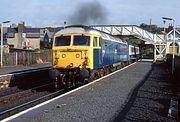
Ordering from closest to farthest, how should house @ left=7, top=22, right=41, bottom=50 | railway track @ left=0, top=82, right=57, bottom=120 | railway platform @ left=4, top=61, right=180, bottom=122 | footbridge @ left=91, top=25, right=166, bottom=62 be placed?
railway platform @ left=4, top=61, right=180, bottom=122
railway track @ left=0, top=82, right=57, bottom=120
footbridge @ left=91, top=25, right=166, bottom=62
house @ left=7, top=22, right=41, bottom=50

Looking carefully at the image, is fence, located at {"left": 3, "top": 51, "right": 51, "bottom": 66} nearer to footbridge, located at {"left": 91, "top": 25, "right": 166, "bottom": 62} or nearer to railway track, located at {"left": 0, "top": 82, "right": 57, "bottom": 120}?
footbridge, located at {"left": 91, "top": 25, "right": 166, "bottom": 62}

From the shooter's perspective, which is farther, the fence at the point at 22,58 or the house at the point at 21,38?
the house at the point at 21,38

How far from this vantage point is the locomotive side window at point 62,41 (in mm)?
19141

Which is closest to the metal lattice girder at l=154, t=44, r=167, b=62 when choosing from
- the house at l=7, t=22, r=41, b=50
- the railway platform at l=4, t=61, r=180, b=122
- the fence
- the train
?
the fence

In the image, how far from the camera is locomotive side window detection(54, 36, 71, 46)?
62.8 feet

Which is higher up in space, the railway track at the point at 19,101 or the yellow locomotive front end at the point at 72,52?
the yellow locomotive front end at the point at 72,52

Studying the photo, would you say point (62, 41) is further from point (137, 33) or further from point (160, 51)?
point (160, 51)

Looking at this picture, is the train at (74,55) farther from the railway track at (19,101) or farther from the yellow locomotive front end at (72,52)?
the railway track at (19,101)

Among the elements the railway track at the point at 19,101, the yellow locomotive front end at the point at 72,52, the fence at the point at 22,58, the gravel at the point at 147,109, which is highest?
the yellow locomotive front end at the point at 72,52

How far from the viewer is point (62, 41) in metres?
19.3

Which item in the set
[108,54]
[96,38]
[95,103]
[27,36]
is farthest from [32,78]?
[27,36]

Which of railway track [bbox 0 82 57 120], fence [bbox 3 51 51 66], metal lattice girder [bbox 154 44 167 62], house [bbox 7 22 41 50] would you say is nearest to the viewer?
railway track [bbox 0 82 57 120]

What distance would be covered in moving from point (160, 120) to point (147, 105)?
2.46 meters

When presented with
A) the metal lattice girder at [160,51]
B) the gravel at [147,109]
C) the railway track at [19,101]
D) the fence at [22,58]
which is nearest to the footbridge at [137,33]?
the metal lattice girder at [160,51]
